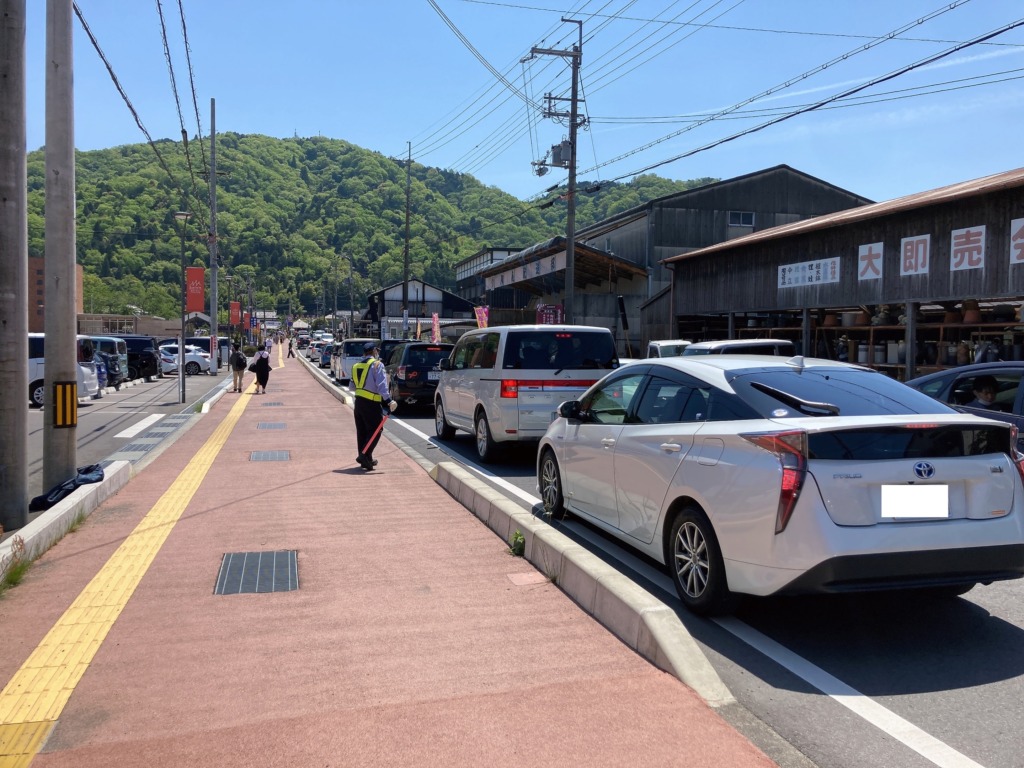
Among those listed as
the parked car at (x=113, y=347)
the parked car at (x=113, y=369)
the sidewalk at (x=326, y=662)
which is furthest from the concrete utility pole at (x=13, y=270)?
the parked car at (x=113, y=347)

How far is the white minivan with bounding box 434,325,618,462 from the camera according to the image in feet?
36.0

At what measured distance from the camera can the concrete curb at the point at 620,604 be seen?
157 inches

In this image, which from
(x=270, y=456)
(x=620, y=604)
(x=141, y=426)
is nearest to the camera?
(x=620, y=604)

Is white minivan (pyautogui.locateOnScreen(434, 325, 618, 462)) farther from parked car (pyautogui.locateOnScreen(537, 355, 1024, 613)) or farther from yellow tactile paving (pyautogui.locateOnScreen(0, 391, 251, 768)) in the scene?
parked car (pyautogui.locateOnScreen(537, 355, 1024, 613))

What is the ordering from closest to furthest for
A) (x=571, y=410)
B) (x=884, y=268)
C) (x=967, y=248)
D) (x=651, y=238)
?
(x=571, y=410) < (x=967, y=248) < (x=884, y=268) < (x=651, y=238)

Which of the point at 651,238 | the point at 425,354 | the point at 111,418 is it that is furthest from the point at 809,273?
the point at 111,418

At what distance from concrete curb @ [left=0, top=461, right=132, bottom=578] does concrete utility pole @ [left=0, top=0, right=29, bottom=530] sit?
414mm

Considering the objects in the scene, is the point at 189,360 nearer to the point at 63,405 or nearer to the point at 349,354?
the point at 349,354

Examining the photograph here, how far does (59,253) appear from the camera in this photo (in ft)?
27.5

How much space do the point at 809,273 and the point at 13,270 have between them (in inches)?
659

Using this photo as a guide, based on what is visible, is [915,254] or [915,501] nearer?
[915,501]

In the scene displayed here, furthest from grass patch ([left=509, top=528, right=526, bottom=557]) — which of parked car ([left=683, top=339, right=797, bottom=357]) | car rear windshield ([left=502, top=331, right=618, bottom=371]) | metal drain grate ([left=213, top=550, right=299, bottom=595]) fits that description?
parked car ([left=683, top=339, right=797, bottom=357])

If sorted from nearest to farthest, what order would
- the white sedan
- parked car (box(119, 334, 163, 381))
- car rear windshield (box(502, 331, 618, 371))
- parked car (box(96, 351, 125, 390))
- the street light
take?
car rear windshield (box(502, 331, 618, 371)) < the street light < parked car (box(96, 351, 125, 390)) < parked car (box(119, 334, 163, 381)) < the white sedan

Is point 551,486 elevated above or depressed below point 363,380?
below
